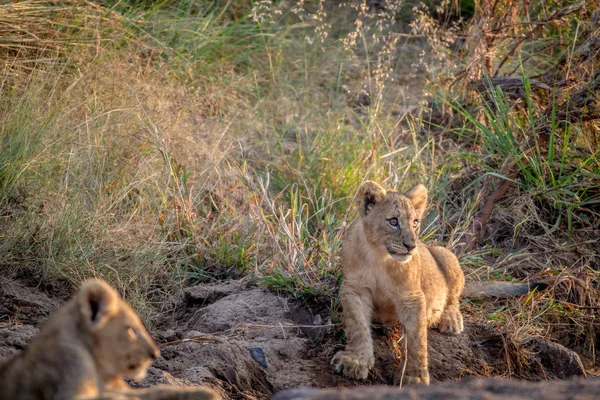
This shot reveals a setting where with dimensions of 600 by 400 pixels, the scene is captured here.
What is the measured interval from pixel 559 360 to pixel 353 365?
1.74 m

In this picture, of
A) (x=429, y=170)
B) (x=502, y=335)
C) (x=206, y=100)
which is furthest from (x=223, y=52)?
(x=502, y=335)

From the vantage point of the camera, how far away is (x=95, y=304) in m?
2.77

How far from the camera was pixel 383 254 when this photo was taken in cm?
513

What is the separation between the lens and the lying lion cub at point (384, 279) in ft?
16.3

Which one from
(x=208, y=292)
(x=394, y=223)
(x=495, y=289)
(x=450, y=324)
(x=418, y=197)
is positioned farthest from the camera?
(x=495, y=289)

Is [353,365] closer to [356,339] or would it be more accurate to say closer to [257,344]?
[356,339]

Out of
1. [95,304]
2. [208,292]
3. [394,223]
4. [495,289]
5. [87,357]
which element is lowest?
[208,292]

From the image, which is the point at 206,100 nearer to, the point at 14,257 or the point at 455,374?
the point at 14,257

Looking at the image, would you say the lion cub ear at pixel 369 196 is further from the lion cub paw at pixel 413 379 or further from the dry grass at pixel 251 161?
the lion cub paw at pixel 413 379

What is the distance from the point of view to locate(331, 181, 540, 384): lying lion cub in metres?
4.95

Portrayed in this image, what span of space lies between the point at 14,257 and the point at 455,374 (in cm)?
299

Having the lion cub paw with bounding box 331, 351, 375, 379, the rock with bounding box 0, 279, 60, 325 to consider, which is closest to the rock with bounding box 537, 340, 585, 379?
the lion cub paw with bounding box 331, 351, 375, 379

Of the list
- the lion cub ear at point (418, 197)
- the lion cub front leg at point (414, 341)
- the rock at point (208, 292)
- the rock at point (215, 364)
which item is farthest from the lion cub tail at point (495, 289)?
the rock at point (215, 364)

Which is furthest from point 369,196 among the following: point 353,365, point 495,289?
Result: point 495,289
